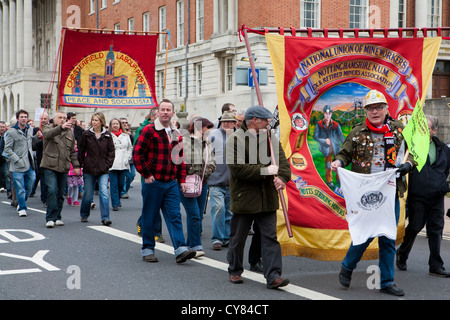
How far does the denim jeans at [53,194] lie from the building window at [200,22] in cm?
3025

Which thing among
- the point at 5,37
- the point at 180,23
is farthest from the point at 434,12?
the point at 5,37

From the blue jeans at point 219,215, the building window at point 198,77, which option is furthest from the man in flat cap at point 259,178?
the building window at point 198,77

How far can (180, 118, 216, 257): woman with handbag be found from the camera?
26.5 feet

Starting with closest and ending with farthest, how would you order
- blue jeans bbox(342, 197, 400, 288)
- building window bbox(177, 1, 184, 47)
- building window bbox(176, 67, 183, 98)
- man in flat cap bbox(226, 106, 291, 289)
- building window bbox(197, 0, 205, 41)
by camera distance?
blue jeans bbox(342, 197, 400, 288)
man in flat cap bbox(226, 106, 291, 289)
building window bbox(197, 0, 205, 41)
building window bbox(177, 1, 184, 47)
building window bbox(176, 67, 183, 98)

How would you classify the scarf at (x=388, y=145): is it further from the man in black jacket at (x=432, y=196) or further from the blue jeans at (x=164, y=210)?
the blue jeans at (x=164, y=210)

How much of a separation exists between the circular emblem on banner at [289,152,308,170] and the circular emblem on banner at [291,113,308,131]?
0.95ft

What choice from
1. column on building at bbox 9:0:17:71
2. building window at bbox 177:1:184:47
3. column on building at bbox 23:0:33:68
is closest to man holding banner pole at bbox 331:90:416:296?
building window at bbox 177:1:184:47

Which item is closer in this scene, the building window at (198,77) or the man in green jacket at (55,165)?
the man in green jacket at (55,165)

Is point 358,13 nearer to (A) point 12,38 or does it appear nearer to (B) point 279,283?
(B) point 279,283

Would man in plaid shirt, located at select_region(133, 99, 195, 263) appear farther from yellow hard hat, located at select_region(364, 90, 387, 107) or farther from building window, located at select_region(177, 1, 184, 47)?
building window, located at select_region(177, 1, 184, 47)

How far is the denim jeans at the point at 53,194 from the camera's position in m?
10.6

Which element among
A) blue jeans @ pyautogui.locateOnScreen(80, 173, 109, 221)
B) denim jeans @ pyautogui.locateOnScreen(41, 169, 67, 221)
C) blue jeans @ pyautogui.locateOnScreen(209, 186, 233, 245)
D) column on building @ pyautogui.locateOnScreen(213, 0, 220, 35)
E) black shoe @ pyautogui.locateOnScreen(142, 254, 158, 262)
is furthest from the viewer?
column on building @ pyautogui.locateOnScreen(213, 0, 220, 35)

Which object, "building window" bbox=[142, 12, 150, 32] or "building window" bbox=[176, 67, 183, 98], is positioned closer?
"building window" bbox=[176, 67, 183, 98]

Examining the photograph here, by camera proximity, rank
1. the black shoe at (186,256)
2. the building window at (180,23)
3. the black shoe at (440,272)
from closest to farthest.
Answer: the black shoe at (440,272) → the black shoe at (186,256) → the building window at (180,23)
